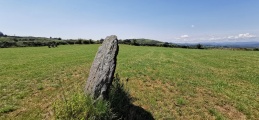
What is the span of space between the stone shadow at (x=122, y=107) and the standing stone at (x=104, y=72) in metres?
0.63

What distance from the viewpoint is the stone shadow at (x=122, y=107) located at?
782 cm

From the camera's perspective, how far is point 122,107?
336 inches

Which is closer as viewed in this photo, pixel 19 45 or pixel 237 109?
pixel 237 109

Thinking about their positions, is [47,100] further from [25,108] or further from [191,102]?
[191,102]

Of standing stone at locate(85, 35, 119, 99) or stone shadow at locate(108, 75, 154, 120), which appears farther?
stone shadow at locate(108, 75, 154, 120)

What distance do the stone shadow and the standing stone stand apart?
2.06ft

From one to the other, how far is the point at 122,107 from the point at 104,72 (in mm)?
1929

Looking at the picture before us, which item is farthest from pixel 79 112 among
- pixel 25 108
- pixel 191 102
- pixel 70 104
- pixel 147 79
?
pixel 147 79

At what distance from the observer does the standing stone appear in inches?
278

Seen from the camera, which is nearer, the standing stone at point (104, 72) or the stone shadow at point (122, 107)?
the standing stone at point (104, 72)

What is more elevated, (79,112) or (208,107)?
(79,112)

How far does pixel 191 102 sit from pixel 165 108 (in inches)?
76.1

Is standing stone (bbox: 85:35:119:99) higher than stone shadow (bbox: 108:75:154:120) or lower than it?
higher

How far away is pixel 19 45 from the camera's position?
83.9 m
